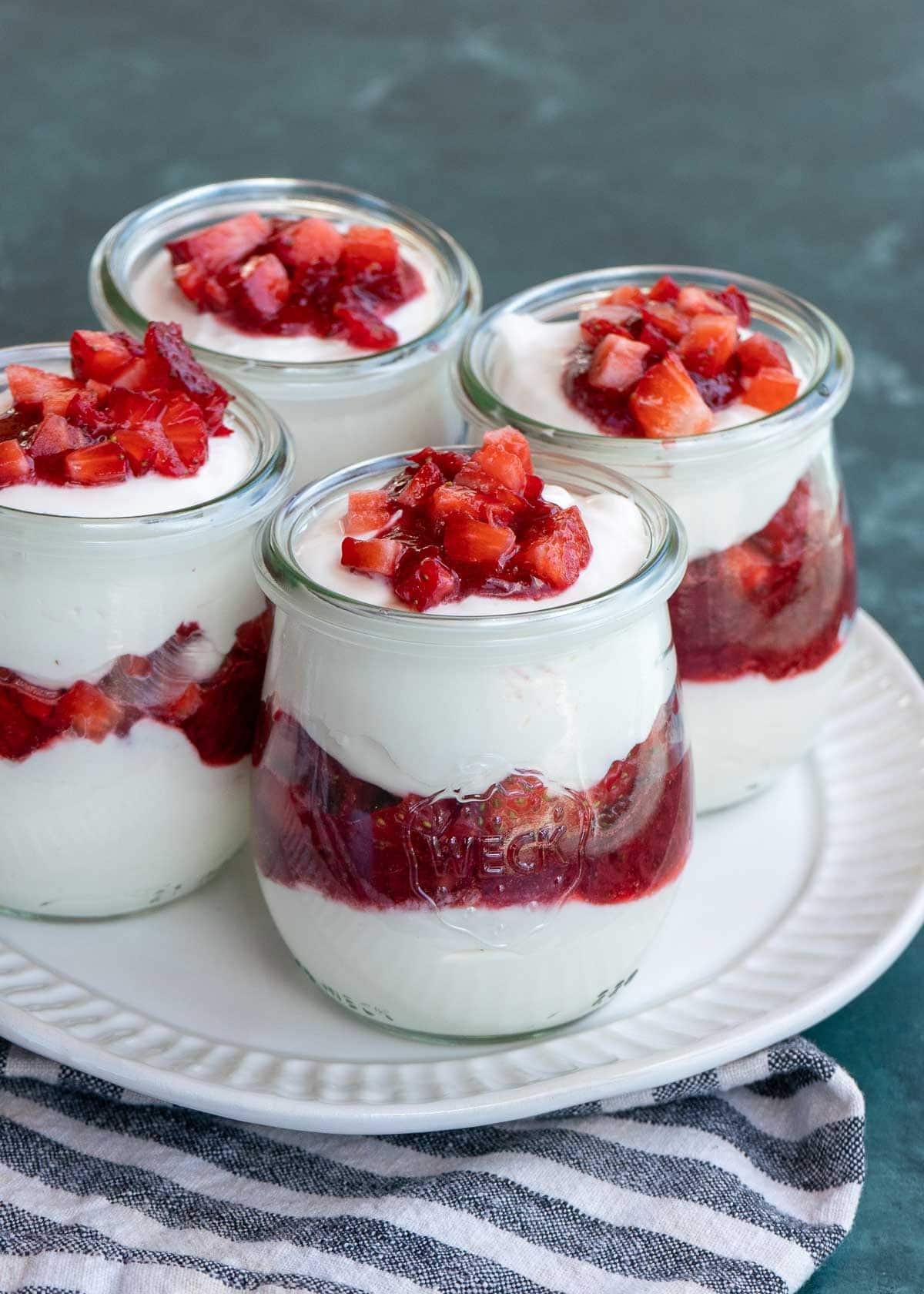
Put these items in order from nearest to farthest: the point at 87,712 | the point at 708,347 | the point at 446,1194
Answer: the point at 446,1194 → the point at 87,712 → the point at 708,347

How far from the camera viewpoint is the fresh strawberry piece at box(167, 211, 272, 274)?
2309 mm

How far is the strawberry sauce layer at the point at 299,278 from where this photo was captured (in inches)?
87.9

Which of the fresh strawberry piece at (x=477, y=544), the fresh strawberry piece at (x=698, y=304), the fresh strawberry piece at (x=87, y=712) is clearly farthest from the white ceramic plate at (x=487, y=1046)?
the fresh strawberry piece at (x=698, y=304)

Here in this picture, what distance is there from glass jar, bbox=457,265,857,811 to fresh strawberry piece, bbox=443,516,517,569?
12.9 inches

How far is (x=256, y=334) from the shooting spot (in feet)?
7.30

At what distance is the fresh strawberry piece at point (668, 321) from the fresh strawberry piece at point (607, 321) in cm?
2

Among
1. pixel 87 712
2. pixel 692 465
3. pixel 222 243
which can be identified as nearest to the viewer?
pixel 87 712

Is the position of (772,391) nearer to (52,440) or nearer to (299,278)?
(299,278)

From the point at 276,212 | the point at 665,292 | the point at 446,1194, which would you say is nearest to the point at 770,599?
the point at 665,292

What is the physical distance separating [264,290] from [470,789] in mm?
857

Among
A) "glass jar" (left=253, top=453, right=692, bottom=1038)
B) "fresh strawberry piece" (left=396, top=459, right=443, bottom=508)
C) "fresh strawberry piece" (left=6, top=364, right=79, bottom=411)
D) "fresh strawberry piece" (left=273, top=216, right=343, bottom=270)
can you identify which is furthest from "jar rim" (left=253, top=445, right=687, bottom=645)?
"fresh strawberry piece" (left=273, top=216, right=343, bottom=270)

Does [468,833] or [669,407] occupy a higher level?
[669,407]

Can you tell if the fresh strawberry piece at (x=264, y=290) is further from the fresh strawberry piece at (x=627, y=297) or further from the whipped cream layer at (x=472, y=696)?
the whipped cream layer at (x=472, y=696)

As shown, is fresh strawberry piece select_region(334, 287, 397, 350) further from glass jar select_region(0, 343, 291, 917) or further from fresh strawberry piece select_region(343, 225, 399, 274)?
glass jar select_region(0, 343, 291, 917)
